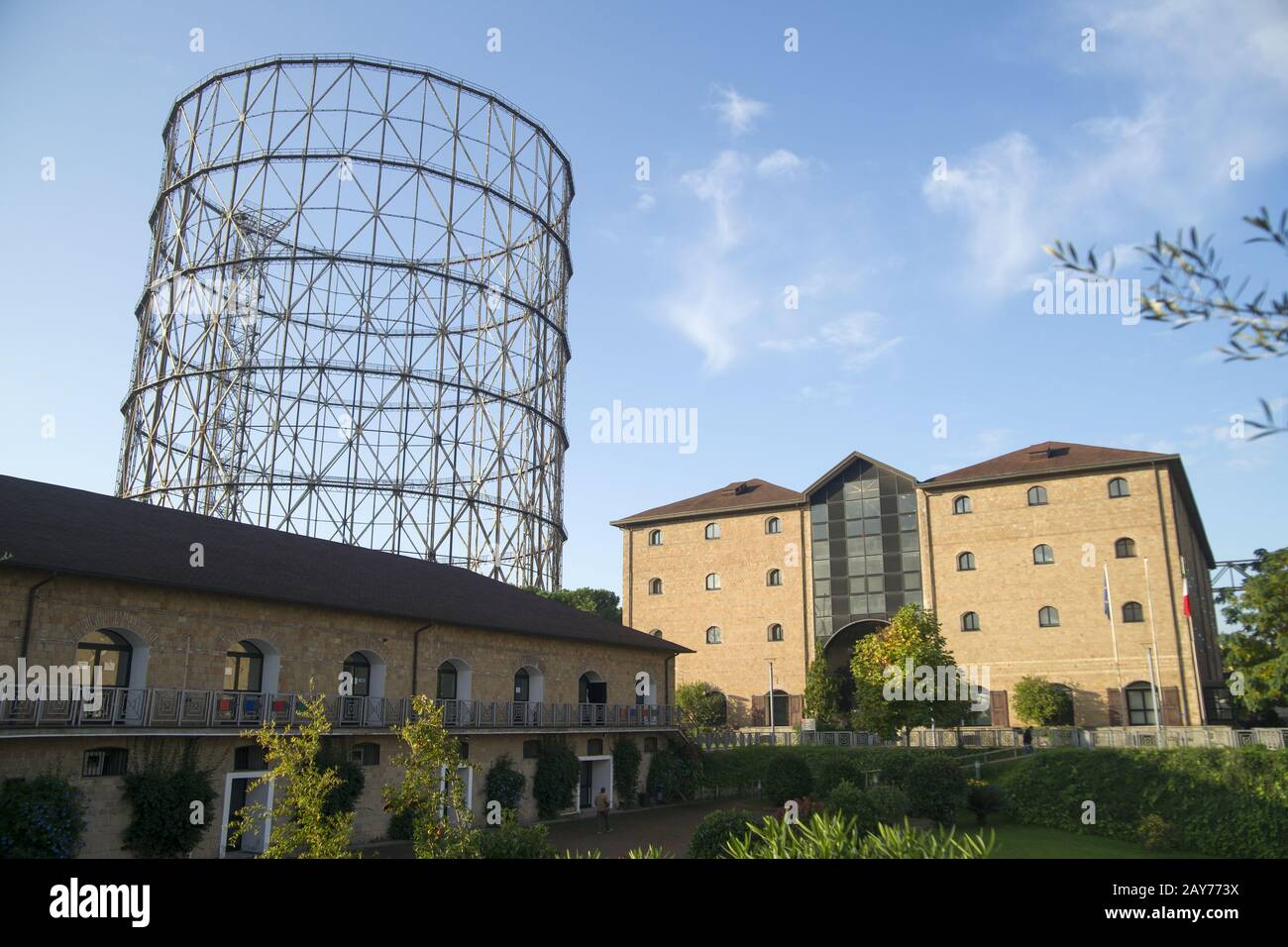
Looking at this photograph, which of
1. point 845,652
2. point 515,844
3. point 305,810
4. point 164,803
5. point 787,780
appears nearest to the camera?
point 305,810

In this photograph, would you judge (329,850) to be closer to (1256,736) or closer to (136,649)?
(136,649)

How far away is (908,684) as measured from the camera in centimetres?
3266

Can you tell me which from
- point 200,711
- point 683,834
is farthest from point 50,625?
point 683,834

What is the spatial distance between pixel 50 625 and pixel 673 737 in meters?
21.5

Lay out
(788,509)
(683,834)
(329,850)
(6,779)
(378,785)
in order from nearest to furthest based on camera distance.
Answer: (329,850) → (6,779) → (378,785) → (683,834) → (788,509)

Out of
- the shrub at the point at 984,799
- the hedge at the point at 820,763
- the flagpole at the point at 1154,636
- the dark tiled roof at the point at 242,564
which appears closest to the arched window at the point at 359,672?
the dark tiled roof at the point at 242,564

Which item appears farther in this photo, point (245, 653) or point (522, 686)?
point (522, 686)

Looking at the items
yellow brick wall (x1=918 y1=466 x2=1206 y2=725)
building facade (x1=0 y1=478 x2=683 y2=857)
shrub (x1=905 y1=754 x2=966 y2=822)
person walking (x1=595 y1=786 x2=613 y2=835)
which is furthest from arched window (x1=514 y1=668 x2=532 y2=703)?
yellow brick wall (x1=918 y1=466 x2=1206 y2=725)

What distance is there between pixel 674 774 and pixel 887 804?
37.7ft

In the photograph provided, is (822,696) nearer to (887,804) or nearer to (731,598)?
(731,598)

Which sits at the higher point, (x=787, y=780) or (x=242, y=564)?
(x=242, y=564)

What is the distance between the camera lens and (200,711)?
61.7ft

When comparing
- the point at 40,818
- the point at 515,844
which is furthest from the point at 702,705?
the point at 515,844

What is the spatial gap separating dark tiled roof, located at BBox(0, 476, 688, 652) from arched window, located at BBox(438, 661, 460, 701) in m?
1.41
